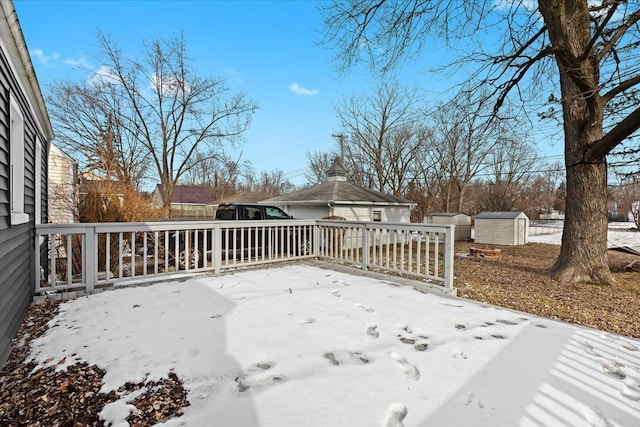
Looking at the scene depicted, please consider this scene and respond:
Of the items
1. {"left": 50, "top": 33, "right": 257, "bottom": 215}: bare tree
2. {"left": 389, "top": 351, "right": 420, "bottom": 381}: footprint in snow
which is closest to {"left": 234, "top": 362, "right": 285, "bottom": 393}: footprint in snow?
{"left": 389, "top": 351, "right": 420, "bottom": 381}: footprint in snow

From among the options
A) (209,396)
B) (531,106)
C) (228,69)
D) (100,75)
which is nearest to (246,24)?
(228,69)

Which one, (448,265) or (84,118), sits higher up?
(84,118)

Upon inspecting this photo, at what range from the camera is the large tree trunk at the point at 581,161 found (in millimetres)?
5762

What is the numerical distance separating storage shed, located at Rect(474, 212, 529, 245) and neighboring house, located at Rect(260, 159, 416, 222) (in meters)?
3.59

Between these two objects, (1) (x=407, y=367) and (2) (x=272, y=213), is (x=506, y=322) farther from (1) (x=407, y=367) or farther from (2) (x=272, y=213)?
(2) (x=272, y=213)

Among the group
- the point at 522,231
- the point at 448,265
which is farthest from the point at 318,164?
the point at 448,265

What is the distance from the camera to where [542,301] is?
477 centimetres

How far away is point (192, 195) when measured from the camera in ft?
119

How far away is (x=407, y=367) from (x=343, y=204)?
11.0 metres

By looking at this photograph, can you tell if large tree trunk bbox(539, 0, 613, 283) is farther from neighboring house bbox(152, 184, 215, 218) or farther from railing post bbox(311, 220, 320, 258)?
neighboring house bbox(152, 184, 215, 218)

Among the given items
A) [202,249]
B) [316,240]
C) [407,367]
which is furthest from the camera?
[316,240]

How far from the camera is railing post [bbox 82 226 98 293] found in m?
4.00

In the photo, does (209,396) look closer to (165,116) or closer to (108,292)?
(108,292)

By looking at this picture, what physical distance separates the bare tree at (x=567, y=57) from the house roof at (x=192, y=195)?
31336 millimetres
